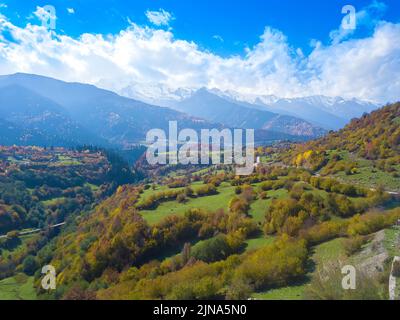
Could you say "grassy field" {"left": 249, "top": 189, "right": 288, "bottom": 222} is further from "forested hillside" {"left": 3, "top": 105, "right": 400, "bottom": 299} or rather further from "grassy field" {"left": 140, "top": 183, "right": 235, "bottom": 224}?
"grassy field" {"left": 140, "top": 183, "right": 235, "bottom": 224}

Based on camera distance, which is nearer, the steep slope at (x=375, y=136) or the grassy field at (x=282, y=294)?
the grassy field at (x=282, y=294)

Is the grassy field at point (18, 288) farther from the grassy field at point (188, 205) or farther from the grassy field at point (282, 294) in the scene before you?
the grassy field at point (282, 294)

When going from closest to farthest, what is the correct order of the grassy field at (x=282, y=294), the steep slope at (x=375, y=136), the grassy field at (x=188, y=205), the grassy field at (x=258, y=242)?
the grassy field at (x=282, y=294), the grassy field at (x=258, y=242), the grassy field at (x=188, y=205), the steep slope at (x=375, y=136)

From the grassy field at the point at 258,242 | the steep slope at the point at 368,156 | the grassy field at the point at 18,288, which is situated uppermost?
the steep slope at the point at 368,156

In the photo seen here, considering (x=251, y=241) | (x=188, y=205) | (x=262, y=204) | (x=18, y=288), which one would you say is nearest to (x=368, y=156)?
(x=262, y=204)

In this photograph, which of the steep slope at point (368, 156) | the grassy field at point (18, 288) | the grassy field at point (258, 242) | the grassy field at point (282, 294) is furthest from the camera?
the steep slope at point (368, 156)

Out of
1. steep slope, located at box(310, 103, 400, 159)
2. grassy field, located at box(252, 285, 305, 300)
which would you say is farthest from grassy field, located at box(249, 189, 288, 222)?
steep slope, located at box(310, 103, 400, 159)

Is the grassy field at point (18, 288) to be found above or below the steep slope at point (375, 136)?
below

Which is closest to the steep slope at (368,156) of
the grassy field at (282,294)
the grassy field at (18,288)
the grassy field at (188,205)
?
the grassy field at (188,205)
